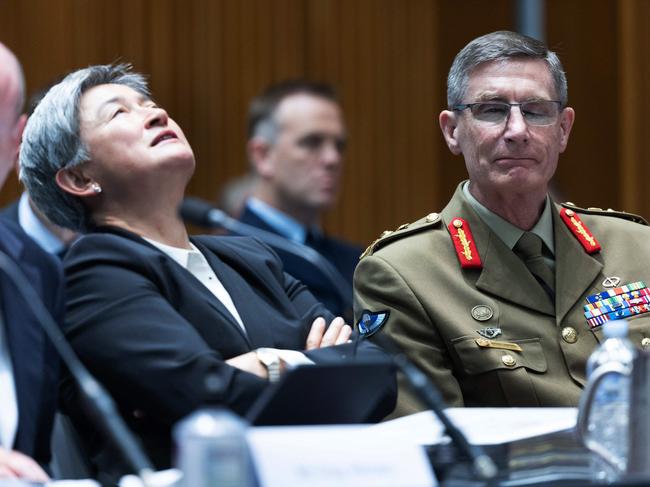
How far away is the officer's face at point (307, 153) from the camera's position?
4945 millimetres

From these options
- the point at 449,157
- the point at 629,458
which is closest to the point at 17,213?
the point at 449,157

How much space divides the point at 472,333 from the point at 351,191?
2943mm

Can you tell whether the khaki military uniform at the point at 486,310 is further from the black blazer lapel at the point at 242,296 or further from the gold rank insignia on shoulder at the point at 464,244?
the black blazer lapel at the point at 242,296

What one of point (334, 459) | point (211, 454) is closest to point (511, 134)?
point (334, 459)

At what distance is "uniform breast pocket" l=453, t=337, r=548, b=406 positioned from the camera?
8.80 ft

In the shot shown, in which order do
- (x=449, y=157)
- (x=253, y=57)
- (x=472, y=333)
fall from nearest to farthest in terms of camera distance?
(x=472, y=333), (x=253, y=57), (x=449, y=157)

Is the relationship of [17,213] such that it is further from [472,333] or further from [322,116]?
[472,333]

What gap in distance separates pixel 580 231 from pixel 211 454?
1.74 meters

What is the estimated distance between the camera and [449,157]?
5.77 meters

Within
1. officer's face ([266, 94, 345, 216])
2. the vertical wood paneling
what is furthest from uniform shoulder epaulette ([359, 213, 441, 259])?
the vertical wood paneling

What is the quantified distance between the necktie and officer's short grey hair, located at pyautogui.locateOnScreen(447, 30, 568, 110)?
33cm

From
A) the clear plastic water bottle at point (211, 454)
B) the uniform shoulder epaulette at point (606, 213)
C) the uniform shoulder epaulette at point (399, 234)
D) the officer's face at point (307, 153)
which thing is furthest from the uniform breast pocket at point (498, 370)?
A: the officer's face at point (307, 153)

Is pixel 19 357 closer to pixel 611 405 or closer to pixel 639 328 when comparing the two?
pixel 611 405

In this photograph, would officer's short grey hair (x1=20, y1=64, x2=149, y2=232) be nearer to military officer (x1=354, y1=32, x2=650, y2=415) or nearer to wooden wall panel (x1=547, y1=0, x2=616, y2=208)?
military officer (x1=354, y1=32, x2=650, y2=415)
